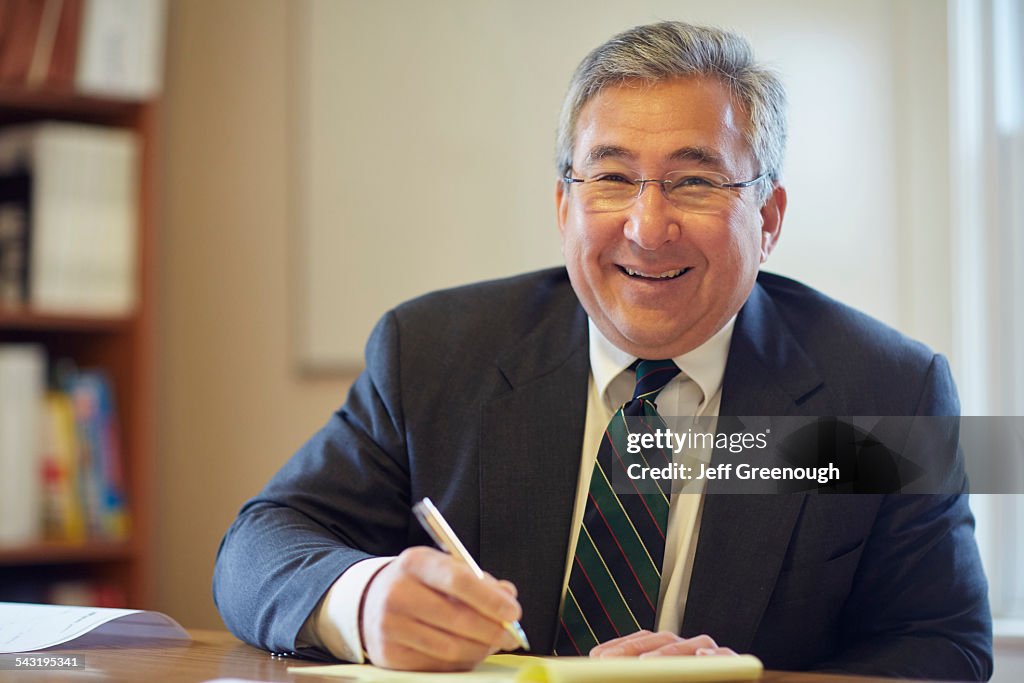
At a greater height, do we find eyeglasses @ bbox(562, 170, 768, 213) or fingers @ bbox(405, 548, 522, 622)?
eyeglasses @ bbox(562, 170, 768, 213)

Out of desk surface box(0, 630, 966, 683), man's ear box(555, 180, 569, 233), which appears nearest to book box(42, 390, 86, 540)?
desk surface box(0, 630, 966, 683)

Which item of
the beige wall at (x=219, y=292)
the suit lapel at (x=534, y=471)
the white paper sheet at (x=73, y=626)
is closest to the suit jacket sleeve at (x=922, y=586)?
the suit lapel at (x=534, y=471)

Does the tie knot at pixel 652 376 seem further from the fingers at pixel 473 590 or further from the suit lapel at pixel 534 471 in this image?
the fingers at pixel 473 590

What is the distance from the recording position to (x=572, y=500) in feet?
4.46

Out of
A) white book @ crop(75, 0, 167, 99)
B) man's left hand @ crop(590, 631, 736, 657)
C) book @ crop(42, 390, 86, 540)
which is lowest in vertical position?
book @ crop(42, 390, 86, 540)

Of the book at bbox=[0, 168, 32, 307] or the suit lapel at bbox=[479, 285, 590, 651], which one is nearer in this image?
the suit lapel at bbox=[479, 285, 590, 651]

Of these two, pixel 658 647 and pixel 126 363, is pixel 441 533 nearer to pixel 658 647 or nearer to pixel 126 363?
pixel 658 647

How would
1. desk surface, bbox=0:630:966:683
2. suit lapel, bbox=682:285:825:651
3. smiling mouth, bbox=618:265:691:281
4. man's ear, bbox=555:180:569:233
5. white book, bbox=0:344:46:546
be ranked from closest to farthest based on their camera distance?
1. desk surface, bbox=0:630:966:683
2. suit lapel, bbox=682:285:825:651
3. smiling mouth, bbox=618:265:691:281
4. man's ear, bbox=555:180:569:233
5. white book, bbox=0:344:46:546

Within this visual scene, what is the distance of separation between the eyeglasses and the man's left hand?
57 cm

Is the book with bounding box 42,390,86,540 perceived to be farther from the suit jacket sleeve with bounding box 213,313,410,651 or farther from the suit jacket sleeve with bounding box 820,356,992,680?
the suit jacket sleeve with bounding box 820,356,992,680

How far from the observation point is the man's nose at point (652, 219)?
1.33m

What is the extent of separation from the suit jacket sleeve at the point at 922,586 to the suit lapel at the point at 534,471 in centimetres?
35

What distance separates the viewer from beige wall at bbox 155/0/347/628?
97.6 inches

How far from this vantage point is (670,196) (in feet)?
4.46
